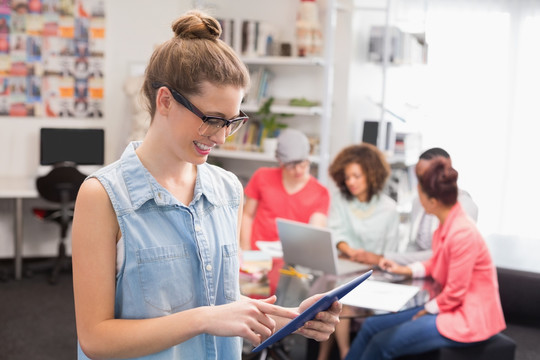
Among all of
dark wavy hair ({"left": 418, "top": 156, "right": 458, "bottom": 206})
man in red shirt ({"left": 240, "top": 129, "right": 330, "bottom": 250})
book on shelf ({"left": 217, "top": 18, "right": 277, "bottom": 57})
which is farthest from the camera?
book on shelf ({"left": 217, "top": 18, "right": 277, "bottom": 57})

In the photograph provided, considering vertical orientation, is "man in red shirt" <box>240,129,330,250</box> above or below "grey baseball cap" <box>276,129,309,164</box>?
below

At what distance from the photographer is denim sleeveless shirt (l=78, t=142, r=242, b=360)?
4.17 ft

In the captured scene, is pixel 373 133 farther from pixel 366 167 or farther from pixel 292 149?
pixel 292 149

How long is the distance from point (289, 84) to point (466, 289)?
10.7 ft

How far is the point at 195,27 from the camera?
1.32 metres

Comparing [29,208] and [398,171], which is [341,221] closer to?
[398,171]

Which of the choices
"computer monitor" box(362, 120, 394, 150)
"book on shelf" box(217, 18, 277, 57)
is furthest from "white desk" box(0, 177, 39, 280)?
"computer monitor" box(362, 120, 394, 150)

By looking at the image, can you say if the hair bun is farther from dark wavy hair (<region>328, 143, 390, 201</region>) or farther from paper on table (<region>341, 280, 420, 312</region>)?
dark wavy hair (<region>328, 143, 390, 201</region>)

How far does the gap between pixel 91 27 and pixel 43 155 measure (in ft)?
4.22

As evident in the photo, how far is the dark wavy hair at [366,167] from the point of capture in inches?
149

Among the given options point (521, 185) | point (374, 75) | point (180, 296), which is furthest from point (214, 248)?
point (521, 185)

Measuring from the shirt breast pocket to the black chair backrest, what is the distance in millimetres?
4103

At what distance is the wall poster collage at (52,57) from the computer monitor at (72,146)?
40cm

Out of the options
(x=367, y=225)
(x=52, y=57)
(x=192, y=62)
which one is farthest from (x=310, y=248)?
(x=52, y=57)
